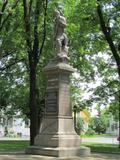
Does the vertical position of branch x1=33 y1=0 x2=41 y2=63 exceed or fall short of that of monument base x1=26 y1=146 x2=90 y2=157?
it exceeds it

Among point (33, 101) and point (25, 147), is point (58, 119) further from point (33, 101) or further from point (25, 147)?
point (25, 147)

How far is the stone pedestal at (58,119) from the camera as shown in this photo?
706 inches

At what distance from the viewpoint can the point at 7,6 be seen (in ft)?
90.6

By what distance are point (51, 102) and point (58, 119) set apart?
2.75ft

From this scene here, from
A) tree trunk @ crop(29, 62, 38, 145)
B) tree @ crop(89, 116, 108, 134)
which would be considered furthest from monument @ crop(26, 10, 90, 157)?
tree @ crop(89, 116, 108, 134)

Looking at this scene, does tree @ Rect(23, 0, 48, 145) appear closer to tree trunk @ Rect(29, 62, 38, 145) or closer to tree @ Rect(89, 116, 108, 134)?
tree trunk @ Rect(29, 62, 38, 145)

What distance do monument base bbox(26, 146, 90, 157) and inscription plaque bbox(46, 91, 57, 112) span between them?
166 centimetres

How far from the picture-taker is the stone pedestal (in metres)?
17.9

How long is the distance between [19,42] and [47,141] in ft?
37.0

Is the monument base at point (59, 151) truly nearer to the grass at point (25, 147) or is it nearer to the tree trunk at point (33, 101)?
the grass at point (25, 147)

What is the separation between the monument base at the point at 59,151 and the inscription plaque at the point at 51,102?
1.66 meters

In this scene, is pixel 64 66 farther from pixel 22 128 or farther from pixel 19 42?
pixel 22 128

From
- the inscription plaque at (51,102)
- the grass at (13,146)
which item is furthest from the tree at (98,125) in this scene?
the inscription plaque at (51,102)

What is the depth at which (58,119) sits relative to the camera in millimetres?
18188
